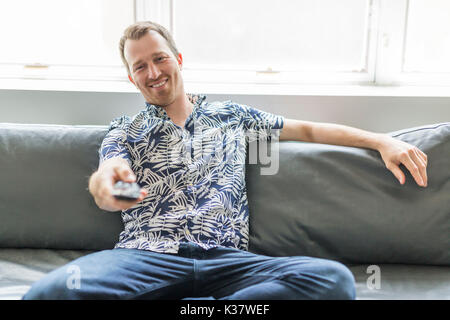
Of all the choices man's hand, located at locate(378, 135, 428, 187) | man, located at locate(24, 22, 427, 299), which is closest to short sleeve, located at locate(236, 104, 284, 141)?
man, located at locate(24, 22, 427, 299)

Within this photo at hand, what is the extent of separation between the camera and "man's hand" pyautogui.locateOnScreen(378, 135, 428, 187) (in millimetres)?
1297

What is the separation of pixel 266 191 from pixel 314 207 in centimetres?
17

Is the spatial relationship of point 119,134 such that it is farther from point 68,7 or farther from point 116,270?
point 68,7

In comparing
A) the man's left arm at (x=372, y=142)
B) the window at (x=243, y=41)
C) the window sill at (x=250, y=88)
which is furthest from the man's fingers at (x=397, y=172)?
the window at (x=243, y=41)

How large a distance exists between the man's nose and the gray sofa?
27 cm

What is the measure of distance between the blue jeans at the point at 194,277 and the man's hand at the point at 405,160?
0.43 meters

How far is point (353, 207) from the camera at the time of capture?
1.37 m

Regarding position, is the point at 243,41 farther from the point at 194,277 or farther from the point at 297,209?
the point at 194,277

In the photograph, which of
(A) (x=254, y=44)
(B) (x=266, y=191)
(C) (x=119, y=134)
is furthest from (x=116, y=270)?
(A) (x=254, y=44)

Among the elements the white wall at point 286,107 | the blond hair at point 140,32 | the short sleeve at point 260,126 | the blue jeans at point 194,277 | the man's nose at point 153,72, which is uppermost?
the blond hair at point 140,32

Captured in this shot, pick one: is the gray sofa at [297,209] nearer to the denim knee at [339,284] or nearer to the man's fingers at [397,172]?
the man's fingers at [397,172]

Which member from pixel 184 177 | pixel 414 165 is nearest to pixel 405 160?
pixel 414 165

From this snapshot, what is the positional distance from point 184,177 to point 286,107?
644 mm

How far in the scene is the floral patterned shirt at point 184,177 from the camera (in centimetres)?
125
